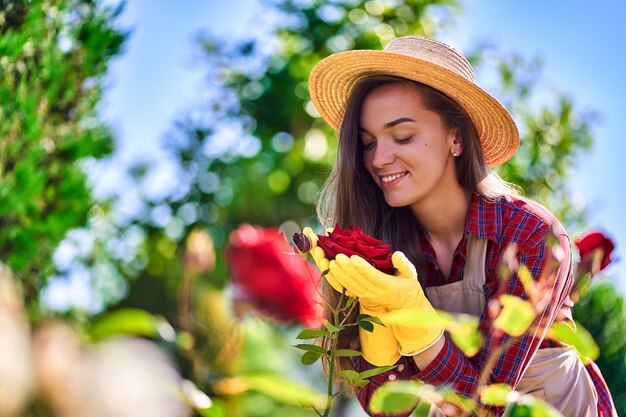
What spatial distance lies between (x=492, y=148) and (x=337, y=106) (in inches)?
18.6

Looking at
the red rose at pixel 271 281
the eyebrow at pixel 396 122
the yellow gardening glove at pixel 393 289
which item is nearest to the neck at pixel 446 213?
the eyebrow at pixel 396 122

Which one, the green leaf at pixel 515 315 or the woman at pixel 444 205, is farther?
the woman at pixel 444 205

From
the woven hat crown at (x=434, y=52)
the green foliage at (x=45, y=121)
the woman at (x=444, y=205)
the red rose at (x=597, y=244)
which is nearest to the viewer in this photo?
the woman at (x=444, y=205)

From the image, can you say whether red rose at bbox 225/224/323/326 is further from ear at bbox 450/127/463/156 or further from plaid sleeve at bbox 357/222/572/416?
ear at bbox 450/127/463/156

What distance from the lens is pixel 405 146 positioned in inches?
77.4

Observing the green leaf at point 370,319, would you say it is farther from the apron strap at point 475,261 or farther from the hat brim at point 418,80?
the hat brim at point 418,80

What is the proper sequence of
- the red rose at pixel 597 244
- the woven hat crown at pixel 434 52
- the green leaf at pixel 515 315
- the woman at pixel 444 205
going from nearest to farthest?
1. the green leaf at pixel 515 315
2. the woman at pixel 444 205
3. the red rose at pixel 597 244
4. the woven hat crown at pixel 434 52

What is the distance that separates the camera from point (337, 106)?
233cm

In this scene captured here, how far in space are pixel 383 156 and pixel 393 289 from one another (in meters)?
0.59

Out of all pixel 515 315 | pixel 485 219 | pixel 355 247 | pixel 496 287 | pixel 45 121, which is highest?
pixel 515 315

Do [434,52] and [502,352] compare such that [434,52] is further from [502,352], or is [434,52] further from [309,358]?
[309,358]

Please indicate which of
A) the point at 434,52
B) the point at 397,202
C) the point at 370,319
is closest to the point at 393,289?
the point at 370,319

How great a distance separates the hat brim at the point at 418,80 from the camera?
6.64ft

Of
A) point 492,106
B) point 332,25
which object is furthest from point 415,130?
point 332,25
